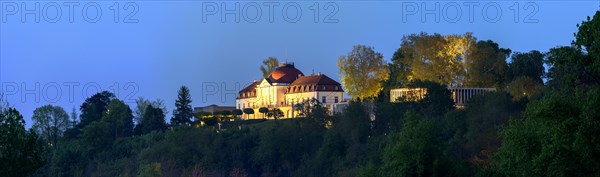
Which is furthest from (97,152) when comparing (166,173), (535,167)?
(535,167)

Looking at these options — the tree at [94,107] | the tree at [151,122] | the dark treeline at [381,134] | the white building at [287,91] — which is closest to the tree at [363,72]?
the dark treeline at [381,134]

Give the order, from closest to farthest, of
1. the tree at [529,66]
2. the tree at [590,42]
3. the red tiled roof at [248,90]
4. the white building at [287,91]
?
the tree at [590,42] < the tree at [529,66] < the white building at [287,91] < the red tiled roof at [248,90]

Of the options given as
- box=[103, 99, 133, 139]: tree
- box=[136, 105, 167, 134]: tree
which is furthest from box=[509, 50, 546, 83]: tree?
box=[103, 99, 133, 139]: tree

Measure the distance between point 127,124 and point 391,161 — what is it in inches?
2855

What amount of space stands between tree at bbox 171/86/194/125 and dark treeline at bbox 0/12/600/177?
0.16 m

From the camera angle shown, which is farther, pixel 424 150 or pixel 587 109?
pixel 424 150

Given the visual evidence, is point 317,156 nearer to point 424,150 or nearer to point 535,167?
point 424,150

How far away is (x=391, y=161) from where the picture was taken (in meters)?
54.1

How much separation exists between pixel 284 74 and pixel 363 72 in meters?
29.6

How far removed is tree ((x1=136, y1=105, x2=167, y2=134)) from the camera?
122 metres

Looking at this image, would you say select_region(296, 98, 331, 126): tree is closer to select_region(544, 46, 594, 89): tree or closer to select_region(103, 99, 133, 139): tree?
select_region(103, 99, 133, 139): tree

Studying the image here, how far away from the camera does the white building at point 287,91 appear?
123 meters

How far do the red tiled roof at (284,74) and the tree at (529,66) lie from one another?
40466 mm

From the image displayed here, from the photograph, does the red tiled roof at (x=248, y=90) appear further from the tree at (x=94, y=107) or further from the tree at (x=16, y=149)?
the tree at (x=16, y=149)
